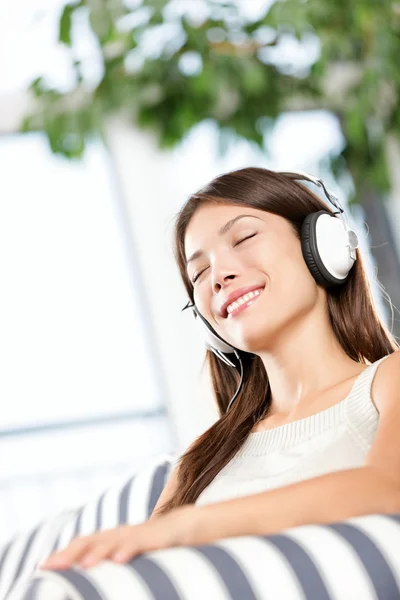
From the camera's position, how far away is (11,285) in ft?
12.5

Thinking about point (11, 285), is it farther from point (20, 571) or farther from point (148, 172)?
point (20, 571)

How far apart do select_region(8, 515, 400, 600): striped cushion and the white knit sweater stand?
504 millimetres

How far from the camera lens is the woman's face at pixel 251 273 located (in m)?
1.45

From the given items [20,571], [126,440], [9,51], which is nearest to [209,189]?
[20,571]

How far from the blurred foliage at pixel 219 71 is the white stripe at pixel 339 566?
249cm

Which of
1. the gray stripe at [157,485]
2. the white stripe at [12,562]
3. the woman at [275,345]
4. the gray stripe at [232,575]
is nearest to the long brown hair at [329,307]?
the woman at [275,345]

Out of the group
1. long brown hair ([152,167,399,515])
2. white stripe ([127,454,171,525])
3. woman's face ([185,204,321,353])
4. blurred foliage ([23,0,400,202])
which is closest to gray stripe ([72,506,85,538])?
white stripe ([127,454,171,525])

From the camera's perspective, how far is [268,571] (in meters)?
0.74

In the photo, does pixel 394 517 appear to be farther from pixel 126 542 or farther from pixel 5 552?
pixel 5 552

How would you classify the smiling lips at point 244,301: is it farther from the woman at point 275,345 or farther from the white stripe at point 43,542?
the white stripe at point 43,542

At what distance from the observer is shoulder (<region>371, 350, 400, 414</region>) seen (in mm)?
1255

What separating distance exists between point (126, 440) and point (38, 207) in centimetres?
105

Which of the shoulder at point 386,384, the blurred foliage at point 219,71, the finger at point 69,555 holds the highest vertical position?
the blurred foliage at point 219,71

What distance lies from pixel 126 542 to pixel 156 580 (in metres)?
0.07
